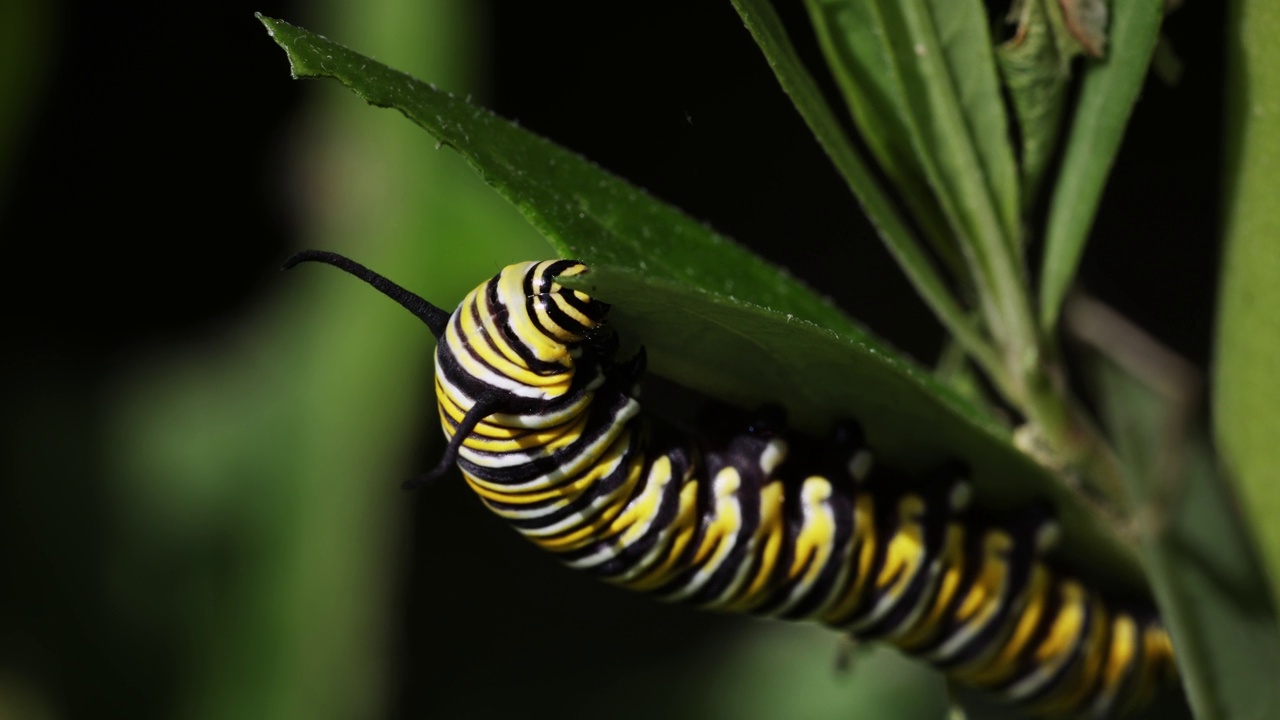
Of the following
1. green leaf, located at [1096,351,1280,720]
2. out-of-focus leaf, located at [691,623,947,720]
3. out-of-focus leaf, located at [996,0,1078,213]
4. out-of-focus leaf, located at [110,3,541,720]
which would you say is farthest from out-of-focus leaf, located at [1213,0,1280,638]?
out-of-focus leaf, located at [110,3,541,720]

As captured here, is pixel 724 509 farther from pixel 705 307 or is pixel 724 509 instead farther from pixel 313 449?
pixel 313 449

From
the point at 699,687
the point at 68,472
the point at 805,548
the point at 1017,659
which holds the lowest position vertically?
the point at 699,687

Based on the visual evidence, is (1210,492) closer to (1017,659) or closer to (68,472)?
(1017,659)

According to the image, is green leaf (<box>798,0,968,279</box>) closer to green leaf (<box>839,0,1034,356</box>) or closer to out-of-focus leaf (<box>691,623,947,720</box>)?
green leaf (<box>839,0,1034,356</box>)

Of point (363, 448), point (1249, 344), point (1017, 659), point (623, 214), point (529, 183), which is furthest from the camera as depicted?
point (363, 448)

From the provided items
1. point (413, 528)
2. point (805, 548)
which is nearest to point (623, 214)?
point (805, 548)

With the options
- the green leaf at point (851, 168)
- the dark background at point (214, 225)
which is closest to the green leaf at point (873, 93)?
the green leaf at point (851, 168)

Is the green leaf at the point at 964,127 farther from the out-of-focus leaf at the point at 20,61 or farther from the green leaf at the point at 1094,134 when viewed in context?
the out-of-focus leaf at the point at 20,61
